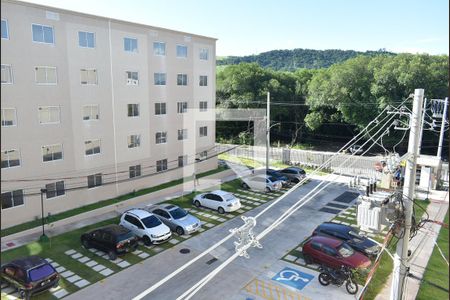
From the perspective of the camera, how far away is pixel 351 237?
58.3 ft

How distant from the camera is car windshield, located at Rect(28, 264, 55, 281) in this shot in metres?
13.8

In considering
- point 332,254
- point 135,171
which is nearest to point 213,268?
point 332,254

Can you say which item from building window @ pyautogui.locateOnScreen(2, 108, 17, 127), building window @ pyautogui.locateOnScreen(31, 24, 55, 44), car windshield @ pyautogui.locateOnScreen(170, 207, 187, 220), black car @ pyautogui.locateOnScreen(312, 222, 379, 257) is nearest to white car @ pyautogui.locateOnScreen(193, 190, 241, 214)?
car windshield @ pyautogui.locateOnScreen(170, 207, 187, 220)

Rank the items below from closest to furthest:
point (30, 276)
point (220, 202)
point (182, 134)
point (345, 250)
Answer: point (30, 276) < point (345, 250) < point (220, 202) < point (182, 134)

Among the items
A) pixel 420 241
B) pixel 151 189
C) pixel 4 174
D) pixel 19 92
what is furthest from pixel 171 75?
pixel 420 241

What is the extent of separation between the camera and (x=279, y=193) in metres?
27.6

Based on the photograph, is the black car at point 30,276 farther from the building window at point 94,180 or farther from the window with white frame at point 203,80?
the window with white frame at point 203,80

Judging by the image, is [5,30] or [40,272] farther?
[5,30]

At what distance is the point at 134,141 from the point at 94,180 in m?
4.19

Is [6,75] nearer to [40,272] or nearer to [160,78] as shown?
[160,78]

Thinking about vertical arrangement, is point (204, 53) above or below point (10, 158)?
above

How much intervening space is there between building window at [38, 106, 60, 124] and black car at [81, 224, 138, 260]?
25.3 feet

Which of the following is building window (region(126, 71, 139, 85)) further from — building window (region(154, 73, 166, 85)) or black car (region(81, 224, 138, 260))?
black car (region(81, 224, 138, 260))

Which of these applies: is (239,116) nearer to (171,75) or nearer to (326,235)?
(171,75)
